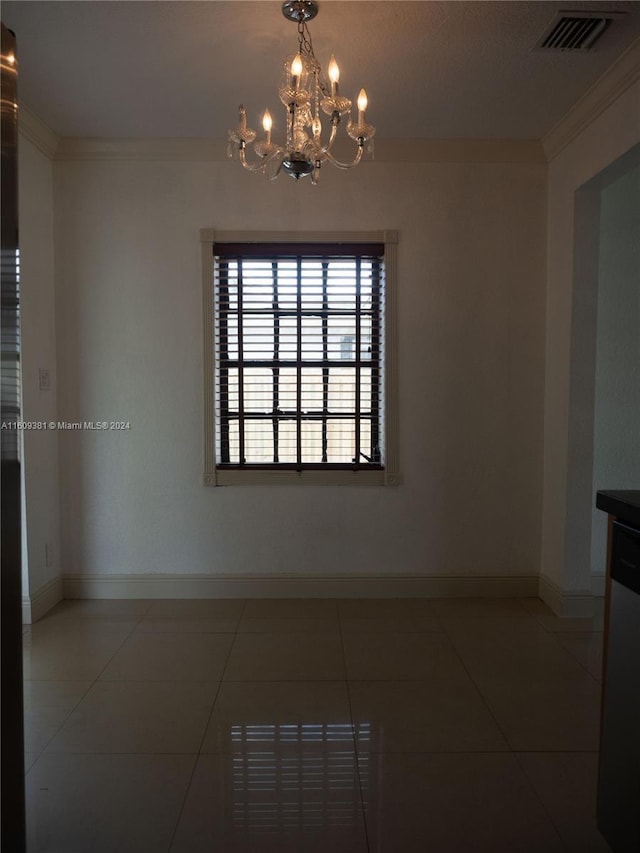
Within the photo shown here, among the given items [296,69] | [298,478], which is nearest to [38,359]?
[298,478]

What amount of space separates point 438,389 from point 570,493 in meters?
1.03

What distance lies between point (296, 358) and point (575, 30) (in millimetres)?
2230

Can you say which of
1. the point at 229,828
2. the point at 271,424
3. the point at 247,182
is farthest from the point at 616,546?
the point at 247,182

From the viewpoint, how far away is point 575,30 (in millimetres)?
2592

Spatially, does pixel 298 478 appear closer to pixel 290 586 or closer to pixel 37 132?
pixel 290 586

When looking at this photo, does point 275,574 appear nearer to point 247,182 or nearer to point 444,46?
point 247,182

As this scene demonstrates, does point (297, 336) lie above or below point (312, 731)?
above

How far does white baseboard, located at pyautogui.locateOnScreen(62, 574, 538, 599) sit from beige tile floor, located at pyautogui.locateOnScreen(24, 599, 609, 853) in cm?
25

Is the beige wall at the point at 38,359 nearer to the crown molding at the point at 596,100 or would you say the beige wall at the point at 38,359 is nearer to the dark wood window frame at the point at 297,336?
the dark wood window frame at the point at 297,336

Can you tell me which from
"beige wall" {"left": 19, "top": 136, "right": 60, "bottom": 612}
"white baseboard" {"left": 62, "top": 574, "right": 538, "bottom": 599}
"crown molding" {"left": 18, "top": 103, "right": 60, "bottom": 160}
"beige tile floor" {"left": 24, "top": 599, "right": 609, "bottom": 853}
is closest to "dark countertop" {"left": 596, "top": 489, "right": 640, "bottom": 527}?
"beige tile floor" {"left": 24, "top": 599, "right": 609, "bottom": 853}

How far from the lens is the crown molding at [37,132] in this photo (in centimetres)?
341

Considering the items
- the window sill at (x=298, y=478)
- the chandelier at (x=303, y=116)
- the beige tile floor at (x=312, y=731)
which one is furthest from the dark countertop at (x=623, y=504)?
the window sill at (x=298, y=478)

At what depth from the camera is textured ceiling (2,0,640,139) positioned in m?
2.50

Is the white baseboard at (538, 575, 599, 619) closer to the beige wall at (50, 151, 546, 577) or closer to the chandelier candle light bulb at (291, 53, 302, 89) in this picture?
the beige wall at (50, 151, 546, 577)
